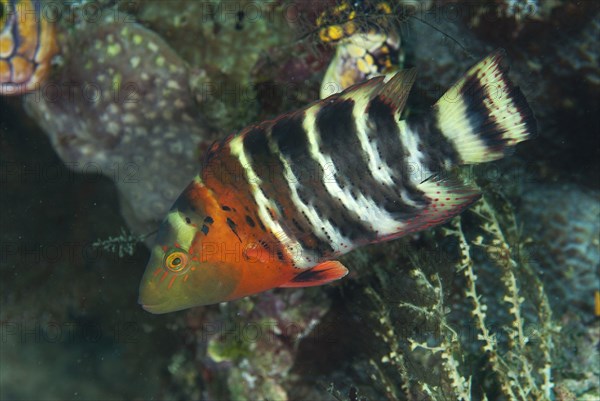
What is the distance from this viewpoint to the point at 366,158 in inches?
100

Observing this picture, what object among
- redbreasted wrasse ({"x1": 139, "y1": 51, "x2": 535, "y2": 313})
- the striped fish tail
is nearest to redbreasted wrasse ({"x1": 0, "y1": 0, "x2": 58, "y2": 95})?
redbreasted wrasse ({"x1": 139, "y1": 51, "x2": 535, "y2": 313})

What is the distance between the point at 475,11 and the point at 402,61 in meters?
0.77

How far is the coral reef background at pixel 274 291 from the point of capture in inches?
142

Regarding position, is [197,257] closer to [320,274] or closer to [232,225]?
[232,225]

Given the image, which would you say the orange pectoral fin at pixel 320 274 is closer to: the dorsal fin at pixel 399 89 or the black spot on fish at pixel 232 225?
the black spot on fish at pixel 232 225

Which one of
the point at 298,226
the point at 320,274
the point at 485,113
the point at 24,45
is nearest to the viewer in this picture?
the point at 485,113

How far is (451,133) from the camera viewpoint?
246cm

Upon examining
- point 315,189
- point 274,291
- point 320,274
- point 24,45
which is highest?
point 24,45

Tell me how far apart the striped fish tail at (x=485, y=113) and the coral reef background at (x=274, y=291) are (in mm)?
→ 1094

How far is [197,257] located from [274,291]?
1601mm

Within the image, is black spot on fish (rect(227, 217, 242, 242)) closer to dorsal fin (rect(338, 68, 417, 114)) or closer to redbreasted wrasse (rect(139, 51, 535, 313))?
redbreasted wrasse (rect(139, 51, 535, 313))

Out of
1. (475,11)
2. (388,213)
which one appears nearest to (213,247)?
(388,213)

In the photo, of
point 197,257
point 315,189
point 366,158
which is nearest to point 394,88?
point 366,158

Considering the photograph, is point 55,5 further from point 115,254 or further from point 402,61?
point 402,61
